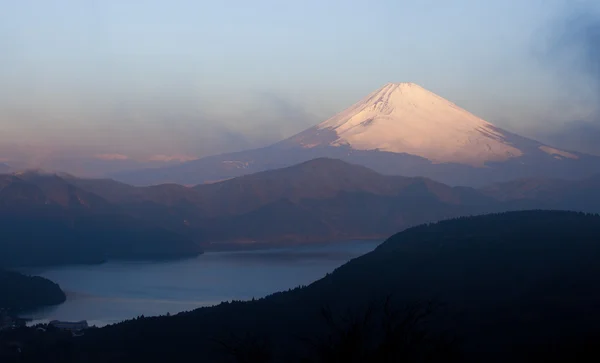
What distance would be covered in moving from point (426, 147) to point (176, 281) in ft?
257

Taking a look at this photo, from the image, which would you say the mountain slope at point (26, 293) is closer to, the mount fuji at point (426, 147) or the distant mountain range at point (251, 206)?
the distant mountain range at point (251, 206)

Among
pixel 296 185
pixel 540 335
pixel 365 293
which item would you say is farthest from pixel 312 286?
pixel 296 185

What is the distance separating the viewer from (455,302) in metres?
23.3

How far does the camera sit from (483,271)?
27359 mm

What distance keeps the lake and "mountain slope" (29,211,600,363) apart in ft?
32.0

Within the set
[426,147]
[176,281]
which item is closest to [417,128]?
[426,147]

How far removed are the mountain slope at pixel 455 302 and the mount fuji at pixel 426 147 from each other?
8005 cm

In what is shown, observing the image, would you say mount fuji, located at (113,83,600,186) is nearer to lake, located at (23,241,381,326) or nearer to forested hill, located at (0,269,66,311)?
lake, located at (23,241,381,326)

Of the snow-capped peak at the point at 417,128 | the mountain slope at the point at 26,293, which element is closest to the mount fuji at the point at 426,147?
the snow-capped peak at the point at 417,128

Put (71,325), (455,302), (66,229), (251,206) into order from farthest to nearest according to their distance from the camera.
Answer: (251,206)
(66,229)
(71,325)
(455,302)

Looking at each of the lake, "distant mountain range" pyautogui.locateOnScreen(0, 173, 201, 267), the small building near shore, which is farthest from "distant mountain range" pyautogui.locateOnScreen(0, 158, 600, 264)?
the small building near shore

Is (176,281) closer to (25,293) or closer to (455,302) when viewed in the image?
(25,293)

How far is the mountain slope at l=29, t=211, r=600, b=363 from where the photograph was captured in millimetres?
17922

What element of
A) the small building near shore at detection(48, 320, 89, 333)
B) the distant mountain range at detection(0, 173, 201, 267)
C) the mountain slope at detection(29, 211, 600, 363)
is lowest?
the small building near shore at detection(48, 320, 89, 333)
